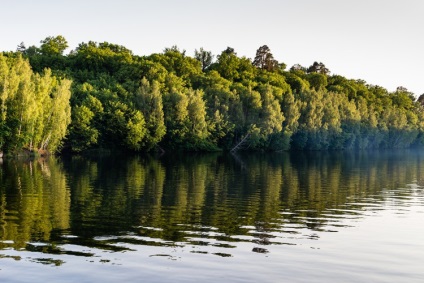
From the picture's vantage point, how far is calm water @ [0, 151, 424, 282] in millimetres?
18016

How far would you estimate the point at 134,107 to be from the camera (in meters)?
110

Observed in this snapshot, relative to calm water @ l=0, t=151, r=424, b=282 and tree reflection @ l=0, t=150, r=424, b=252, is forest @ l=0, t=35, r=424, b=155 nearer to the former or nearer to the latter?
tree reflection @ l=0, t=150, r=424, b=252

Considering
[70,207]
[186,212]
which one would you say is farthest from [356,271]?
[70,207]

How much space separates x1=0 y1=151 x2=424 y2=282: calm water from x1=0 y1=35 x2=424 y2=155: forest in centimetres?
4330

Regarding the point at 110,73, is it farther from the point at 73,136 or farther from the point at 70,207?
the point at 70,207

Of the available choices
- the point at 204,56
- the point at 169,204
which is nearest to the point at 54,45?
the point at 204,56

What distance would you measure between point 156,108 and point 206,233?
88.0 m

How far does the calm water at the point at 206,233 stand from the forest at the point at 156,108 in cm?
4330

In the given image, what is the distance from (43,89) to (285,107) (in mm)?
66948

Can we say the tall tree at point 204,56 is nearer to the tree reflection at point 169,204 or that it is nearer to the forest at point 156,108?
the forest at point 156,108

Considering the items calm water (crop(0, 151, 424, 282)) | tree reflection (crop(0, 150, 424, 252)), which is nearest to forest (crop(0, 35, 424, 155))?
tree reflection (crop(0, 150, 424, 252))

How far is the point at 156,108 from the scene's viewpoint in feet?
365

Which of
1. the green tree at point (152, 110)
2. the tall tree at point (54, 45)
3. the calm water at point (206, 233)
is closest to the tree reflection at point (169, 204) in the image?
the calm water at point (206, 233)

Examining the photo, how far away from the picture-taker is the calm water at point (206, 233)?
1802 cm
